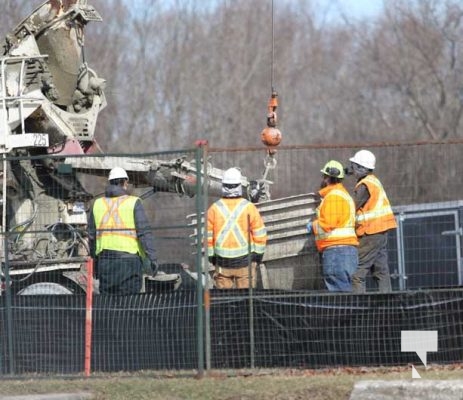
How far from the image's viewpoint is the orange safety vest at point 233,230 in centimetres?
1234

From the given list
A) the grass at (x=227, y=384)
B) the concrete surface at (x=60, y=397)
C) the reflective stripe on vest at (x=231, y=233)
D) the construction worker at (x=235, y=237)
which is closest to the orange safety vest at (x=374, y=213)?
the construction worker at (x=235, y=237)

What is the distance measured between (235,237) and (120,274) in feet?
4.03

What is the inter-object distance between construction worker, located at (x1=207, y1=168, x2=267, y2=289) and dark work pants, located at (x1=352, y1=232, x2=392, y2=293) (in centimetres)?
101

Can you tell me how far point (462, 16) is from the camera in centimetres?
4403

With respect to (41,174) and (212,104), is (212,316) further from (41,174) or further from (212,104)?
(212,104)

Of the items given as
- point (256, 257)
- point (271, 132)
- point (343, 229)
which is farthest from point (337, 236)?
point (271, 132)

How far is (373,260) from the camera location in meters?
12.6

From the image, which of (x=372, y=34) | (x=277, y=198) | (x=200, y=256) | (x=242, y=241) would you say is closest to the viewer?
(x=200, y=256)

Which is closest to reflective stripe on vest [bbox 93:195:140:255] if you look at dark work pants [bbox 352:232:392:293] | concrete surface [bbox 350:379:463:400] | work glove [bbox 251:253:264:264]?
work glove [bbox 251:253:264:264]

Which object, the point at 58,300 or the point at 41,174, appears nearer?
the point at 58,300

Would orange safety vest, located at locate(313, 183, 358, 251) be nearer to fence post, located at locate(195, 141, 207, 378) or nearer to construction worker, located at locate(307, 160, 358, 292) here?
construction worker, located at locate(307, 160, 358, 292)

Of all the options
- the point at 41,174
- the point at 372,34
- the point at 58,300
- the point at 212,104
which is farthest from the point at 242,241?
the point at 372,34

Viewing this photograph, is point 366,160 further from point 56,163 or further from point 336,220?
point 56,163

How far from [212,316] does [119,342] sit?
98cm
